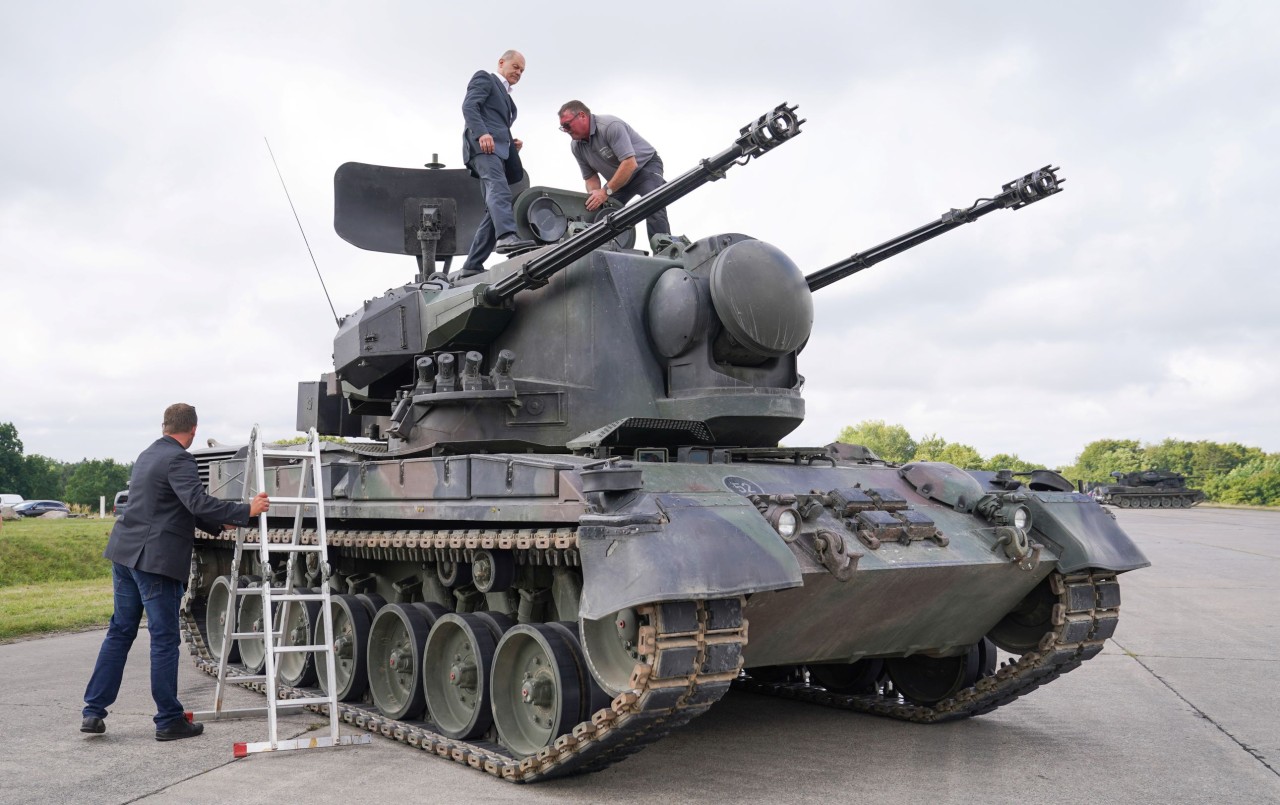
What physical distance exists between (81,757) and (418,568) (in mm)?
2664

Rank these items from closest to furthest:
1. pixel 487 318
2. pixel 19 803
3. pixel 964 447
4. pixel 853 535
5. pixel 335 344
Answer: pixel 19 803 → pixel 853 535 → pixel 487 318 → pixel 335 344 → pixel 964 447

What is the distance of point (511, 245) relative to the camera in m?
9.71

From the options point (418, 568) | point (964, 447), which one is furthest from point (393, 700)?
point (964, 447)

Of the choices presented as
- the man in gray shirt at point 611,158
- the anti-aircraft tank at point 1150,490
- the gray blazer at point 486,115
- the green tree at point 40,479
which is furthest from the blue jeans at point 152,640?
the green tree at point 40,479

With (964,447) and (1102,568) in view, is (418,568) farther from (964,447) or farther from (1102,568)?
(964,447)

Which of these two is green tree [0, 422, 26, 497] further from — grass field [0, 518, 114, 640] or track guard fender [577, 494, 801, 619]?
track guard fender [577, 494, 801, 619]

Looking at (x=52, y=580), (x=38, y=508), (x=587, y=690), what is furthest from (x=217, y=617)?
(x=38, y=508)

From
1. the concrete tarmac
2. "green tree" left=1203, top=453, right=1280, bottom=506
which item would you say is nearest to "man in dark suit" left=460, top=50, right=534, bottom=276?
the concrete tarmac

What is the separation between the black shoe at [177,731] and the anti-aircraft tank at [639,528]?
121cm

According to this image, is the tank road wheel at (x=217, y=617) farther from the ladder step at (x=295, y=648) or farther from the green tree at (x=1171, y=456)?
the green tree at (x=1171, y=456)

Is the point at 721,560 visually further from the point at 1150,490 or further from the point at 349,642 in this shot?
the point at 1150,490

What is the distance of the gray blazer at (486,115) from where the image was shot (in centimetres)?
1020

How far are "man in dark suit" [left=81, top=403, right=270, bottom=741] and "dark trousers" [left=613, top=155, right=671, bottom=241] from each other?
420 centimetres

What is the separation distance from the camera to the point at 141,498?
8086mm
